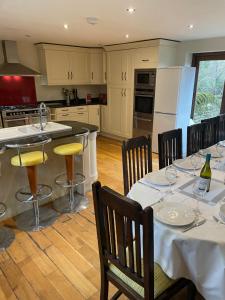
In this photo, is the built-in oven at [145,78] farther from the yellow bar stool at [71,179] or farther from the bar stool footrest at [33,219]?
the bar stool footrest at [33,219]

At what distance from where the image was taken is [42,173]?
2736 millimetres

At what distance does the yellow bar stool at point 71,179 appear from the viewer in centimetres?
252

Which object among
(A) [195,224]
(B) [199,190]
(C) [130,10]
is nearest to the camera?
(A) [195,224]

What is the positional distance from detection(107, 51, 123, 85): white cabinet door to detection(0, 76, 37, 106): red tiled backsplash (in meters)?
1.82

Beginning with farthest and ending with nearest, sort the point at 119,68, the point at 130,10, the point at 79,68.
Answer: the point at 79,68, the point at 119,68, the point at 130,10

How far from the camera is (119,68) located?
5.15 meters

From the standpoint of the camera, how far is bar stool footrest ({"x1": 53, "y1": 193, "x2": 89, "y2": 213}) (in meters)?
2.73

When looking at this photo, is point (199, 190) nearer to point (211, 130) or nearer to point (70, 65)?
point (211, 130)

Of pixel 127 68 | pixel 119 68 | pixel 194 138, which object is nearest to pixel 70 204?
pixel 194 138

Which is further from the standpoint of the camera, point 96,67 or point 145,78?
point 96,67

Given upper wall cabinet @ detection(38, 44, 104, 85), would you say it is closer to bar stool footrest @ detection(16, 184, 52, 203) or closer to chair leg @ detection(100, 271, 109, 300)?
bar stool footrest @ detection(16, 184, 52, 203)

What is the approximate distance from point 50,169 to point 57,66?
312 cm

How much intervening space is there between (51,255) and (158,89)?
349 centimetres

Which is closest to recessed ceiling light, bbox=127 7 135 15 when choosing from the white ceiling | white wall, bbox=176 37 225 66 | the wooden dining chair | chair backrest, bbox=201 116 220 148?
the white ceiling
